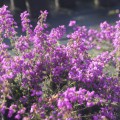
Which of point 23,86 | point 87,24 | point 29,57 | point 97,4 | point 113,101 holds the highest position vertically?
point 97,4

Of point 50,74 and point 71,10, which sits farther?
point 71,10

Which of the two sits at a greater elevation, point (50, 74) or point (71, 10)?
point (71, 10)

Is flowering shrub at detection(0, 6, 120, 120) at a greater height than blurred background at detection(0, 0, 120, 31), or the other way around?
blurred background at detection(0, 0, 120, 31)

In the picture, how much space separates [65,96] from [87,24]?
16.7ft

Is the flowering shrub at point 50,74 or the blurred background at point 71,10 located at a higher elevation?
the blurred background at point 71,10

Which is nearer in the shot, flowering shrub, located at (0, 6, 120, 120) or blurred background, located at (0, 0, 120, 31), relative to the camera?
flowering shrub, located at (0, 6, 120, 120)

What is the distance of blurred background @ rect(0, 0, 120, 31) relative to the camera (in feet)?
27.7

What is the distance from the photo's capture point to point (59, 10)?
944 cm

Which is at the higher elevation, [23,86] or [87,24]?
[87,24]

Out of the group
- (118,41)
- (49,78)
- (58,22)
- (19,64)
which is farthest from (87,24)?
(19,64)

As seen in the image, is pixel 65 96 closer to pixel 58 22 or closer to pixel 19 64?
pixel 19 64

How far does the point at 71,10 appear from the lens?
9.38m

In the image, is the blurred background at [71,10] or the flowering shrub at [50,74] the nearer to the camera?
the flowering shrub at [50,74]

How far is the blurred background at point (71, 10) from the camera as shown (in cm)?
843
